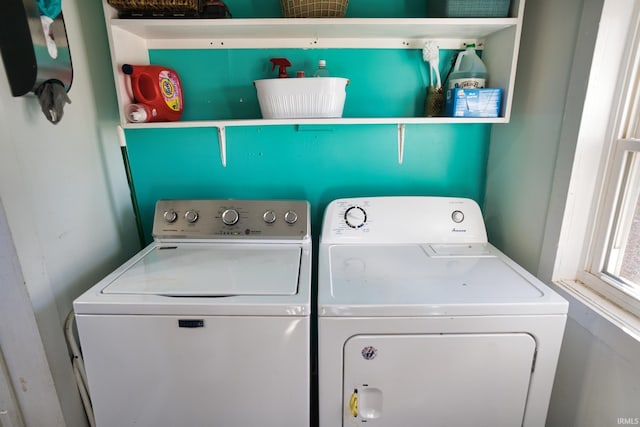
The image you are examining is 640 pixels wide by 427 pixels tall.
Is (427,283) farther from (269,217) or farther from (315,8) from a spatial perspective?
(315,8)

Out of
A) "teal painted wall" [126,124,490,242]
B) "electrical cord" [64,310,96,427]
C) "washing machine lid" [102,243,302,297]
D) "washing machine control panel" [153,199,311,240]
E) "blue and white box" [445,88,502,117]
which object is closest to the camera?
"washing machine lid" [102,243,302,297]

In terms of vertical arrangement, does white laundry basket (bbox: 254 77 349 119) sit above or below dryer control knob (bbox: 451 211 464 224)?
above

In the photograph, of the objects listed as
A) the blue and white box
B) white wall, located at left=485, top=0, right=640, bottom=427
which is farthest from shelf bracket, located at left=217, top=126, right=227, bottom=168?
white wall, located at left=485, top=0, right=640, bottom=427

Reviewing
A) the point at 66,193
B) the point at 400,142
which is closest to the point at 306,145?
the point at 400,142

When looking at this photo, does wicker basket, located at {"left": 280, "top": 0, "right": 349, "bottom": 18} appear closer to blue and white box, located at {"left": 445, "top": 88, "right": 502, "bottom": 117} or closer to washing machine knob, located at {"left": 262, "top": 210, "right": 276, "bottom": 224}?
blue and white box, located at {"left": 445, "top": 88, "right": 502, "bottom": 117}

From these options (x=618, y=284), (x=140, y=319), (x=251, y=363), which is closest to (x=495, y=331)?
(x=618, y=284)

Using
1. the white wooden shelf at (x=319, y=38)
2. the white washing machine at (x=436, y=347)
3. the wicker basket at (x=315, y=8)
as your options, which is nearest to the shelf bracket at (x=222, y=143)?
the white wooden shelf at (x=319, y=38)

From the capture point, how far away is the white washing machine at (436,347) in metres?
1.00

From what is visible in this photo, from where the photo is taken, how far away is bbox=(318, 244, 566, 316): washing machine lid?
1001mm

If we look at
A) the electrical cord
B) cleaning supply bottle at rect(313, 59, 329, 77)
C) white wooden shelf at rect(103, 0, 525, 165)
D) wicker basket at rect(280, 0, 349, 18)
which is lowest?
the electrical cord

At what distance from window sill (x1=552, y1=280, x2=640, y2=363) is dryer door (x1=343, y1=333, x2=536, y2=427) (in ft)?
0.73

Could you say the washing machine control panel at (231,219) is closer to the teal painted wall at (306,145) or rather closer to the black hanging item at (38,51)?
the teal painted wall at (306,145)

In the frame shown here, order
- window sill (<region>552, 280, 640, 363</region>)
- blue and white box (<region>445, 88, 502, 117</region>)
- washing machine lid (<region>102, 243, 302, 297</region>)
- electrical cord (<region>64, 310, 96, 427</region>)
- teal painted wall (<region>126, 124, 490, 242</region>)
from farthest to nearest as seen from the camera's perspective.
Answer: teal painted wall (<region>126, 124, 490, 242</region>) < blue and white box (<region>445, 88, 502, 117</region>) < electrical cord (<region>64, 310, 96, 427</region>) < washing machine lid (<region>102, 243, 302, 297</region>) < window sill (<region>552, 280, 640, 363</region>)

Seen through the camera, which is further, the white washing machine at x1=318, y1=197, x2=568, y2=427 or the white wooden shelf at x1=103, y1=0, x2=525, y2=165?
the white wooden shelf at x1=103, y1=0, x2=525, y2=165
